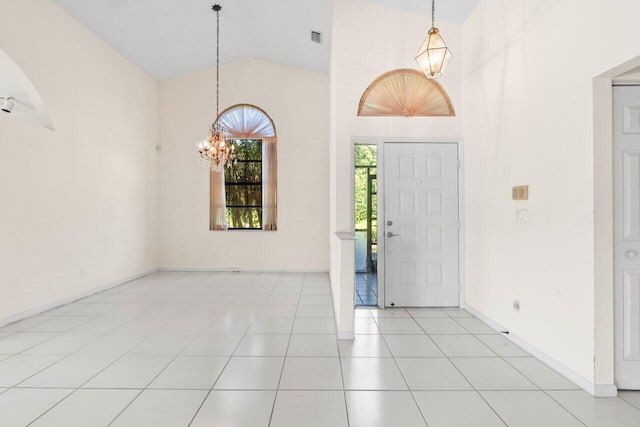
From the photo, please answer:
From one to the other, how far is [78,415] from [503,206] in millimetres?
3940

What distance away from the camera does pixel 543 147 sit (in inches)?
114

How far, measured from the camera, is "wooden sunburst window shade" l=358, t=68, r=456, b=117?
4.46 metres

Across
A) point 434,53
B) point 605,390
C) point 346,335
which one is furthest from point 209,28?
point 605,390

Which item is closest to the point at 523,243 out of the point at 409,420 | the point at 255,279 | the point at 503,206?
the point at 503,206

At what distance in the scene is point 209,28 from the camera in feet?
18.6

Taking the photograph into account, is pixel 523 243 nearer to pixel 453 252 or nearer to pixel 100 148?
pixel 453 252

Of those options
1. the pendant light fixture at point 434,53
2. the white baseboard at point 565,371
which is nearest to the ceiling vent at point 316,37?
the pendant light fixture at point 434,53

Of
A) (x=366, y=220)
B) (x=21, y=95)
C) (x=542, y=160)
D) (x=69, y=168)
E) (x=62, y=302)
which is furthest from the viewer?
(x=366, y=220)

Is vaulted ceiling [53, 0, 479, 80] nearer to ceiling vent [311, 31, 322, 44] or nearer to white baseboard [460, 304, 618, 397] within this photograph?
ceiling vent [311, 31, 322, 44]

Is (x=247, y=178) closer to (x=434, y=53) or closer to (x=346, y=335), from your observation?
(x=346, y=335)

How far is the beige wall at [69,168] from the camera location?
3914 millimetres

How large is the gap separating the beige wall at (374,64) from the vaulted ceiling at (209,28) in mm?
188

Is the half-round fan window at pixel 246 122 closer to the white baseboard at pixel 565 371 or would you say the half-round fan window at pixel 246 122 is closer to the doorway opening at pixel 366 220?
the doorway opening at pixel 366 220

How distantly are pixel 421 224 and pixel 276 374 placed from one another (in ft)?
9.09
